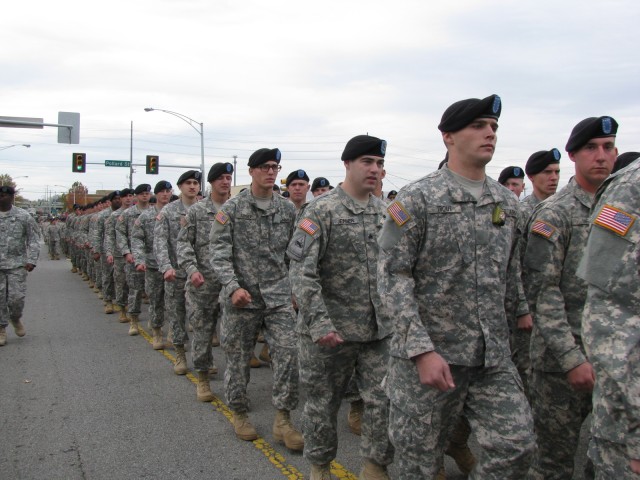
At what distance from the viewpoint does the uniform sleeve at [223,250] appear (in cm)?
521

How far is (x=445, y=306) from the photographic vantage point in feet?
10.1

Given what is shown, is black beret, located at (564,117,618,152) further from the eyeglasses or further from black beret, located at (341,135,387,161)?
the eyeglasses

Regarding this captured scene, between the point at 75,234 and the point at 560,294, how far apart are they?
20.5m

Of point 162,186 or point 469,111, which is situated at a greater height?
point 469,111

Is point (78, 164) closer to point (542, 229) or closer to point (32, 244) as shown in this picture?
point (32, 244)

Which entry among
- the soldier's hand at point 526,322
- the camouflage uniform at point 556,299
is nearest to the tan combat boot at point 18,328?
the camouflage uniform at point 556,299

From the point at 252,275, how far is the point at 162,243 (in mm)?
2842

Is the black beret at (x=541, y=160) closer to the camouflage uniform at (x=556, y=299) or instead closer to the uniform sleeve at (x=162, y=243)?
the camouflage uniform at (x=556, y=299)

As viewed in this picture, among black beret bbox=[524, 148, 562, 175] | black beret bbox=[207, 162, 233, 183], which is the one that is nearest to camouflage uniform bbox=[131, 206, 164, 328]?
black beret bbox=[207, 162, 233, 183]

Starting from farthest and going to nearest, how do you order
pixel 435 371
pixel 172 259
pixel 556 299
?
pixel 172 259, pixel 556 299, pixel 435 371

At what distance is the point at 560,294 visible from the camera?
3.44m

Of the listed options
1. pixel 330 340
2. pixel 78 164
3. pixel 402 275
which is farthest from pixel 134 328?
pixel 78 164

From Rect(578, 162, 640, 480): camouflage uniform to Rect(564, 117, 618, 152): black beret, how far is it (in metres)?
1.30

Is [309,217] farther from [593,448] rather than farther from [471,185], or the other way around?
[593,448]
